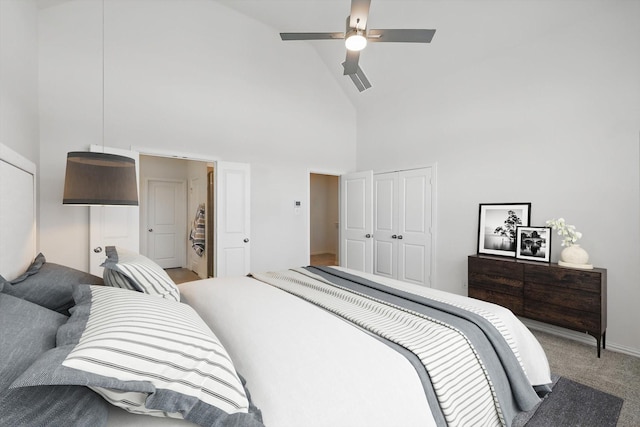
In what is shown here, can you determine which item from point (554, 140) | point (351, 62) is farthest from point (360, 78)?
point (554, 140)

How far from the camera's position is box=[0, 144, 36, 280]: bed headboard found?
1.56 m

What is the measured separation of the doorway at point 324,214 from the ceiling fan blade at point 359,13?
21.5 feet

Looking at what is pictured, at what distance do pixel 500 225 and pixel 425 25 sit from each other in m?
2.65

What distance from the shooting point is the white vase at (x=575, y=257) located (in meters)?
2.88

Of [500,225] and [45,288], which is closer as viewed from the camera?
[45,288]

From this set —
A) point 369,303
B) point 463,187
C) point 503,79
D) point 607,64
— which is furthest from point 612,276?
point 369,303

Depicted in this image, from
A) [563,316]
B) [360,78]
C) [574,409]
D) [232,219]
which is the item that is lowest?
[574,409]

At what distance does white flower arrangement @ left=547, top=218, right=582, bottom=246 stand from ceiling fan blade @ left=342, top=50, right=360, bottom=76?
8.36 feet

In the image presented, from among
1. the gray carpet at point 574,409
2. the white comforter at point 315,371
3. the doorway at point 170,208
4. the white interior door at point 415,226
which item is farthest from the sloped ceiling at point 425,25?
the white comforter at point 315,371

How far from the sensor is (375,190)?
204 inches

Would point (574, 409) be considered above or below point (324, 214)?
below

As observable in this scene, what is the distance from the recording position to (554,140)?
3.26 metres

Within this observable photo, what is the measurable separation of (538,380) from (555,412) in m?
0.53

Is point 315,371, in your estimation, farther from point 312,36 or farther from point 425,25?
point 425,25
